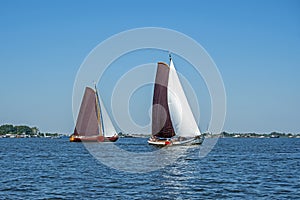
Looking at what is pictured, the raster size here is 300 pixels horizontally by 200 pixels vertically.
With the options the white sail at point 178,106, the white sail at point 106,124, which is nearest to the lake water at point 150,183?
the white sail at point 178,106

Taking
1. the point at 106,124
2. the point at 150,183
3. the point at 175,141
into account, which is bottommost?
the point at 150,183

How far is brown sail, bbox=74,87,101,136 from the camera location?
383ft

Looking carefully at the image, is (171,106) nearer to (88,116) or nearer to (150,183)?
(88,116)

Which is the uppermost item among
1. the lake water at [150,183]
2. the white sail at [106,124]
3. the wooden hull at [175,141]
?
the white sail at [106,124]

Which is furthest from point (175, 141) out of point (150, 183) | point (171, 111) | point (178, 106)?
point (150, 183)

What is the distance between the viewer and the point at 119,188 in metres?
32.5

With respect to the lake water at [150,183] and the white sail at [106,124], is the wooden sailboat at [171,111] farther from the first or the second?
the lake water at [150,183]

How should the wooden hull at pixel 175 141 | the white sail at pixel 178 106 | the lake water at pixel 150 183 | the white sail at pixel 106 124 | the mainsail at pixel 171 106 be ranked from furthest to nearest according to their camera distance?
the white sail at pixel 106 124 → the wooden hull at pixel 175 141 → the mainsail at pixel 171 106 → the white sail at pixel 178 106 → the lake water at pixel 150 183

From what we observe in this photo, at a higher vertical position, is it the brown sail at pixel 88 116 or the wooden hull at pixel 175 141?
the brown sail at pixel 88 116

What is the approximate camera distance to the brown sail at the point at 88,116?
383 feet

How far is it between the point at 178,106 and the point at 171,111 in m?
1.51

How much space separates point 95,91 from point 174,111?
136ft

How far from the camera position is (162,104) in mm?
86062

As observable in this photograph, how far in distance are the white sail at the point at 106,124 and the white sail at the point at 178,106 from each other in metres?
37.8
